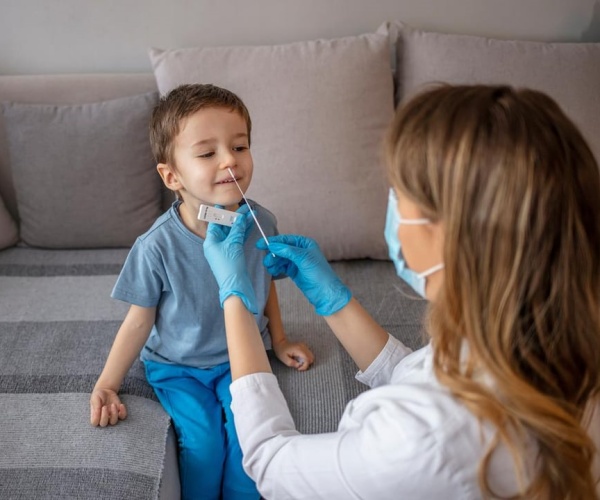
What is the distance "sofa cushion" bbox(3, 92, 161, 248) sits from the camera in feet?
6.27

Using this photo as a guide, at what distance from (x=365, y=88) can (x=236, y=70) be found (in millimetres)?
407

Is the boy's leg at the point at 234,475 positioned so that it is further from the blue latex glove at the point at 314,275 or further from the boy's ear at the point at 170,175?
the boy's ear at the point at 170,175

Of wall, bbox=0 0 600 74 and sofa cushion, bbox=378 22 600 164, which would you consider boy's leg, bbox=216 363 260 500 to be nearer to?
sofa cushion, bbox=378 22 600 164

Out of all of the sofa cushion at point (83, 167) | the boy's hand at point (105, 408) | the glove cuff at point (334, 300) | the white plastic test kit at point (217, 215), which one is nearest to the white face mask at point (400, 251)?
the glove cuff at point (334, 300)

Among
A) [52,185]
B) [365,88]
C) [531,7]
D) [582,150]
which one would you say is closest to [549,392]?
[582,150]

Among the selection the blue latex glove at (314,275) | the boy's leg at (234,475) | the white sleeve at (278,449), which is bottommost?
the boy's leg at (234,475)

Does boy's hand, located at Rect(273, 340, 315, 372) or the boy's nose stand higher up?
the boy's nose

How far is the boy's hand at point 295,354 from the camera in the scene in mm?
1451

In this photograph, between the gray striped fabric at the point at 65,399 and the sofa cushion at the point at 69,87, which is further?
the sofa cushion at the point at 69,87

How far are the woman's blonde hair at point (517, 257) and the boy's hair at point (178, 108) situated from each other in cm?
57

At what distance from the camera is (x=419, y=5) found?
2164 millimetres

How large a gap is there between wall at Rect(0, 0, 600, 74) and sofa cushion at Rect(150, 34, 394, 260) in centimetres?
25

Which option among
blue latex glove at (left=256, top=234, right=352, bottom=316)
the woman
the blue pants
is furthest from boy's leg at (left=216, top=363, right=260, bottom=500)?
the woman

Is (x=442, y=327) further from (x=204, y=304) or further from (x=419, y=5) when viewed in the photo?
(x=419, y=5)
